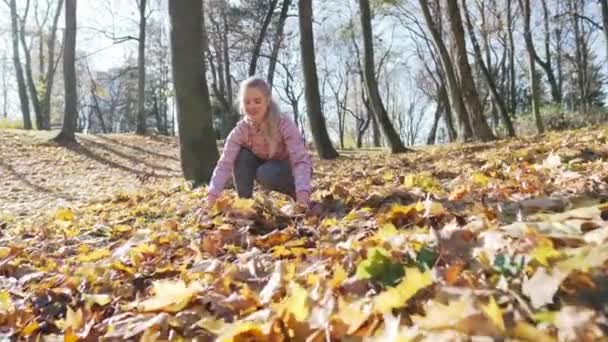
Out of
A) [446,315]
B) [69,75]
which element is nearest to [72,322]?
[446,315]

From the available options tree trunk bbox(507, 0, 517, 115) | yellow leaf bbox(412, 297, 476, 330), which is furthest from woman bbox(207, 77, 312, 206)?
tree trunk bbox(507, 0, 517, 115)

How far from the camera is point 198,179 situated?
674cm

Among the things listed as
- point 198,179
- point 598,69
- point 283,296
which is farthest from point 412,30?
point 283,296

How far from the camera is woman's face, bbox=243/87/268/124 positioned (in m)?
3.62

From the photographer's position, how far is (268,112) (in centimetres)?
373

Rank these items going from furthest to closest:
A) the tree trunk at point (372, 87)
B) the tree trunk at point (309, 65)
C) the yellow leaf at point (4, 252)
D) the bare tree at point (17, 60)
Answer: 1. the bare tree at point (17, 60)
2. the tree trunk at point (372, 87)
3. the tree trunk at point (309, 65)
4. the yellow leaf at point (4, 252)

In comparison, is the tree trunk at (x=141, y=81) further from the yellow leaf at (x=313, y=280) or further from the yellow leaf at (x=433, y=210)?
the yellow leaf at (x=313, y=280)

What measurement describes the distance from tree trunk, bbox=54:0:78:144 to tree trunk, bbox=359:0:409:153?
26.8 feet

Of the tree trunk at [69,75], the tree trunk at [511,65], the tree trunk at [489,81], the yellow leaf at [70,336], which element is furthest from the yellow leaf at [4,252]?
the tree trunk at [511,65]

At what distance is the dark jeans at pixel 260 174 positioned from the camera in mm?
3896

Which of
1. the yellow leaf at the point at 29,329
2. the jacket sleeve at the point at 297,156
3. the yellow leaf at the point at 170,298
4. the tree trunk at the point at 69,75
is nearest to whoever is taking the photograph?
the yellow leaf at the point at 170,298

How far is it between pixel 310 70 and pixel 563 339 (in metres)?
10.8

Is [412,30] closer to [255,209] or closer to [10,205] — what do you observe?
[10,205]

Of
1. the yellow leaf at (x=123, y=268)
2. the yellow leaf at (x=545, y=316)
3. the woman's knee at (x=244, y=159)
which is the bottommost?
the yellow leaf at (x=123, y=268)
